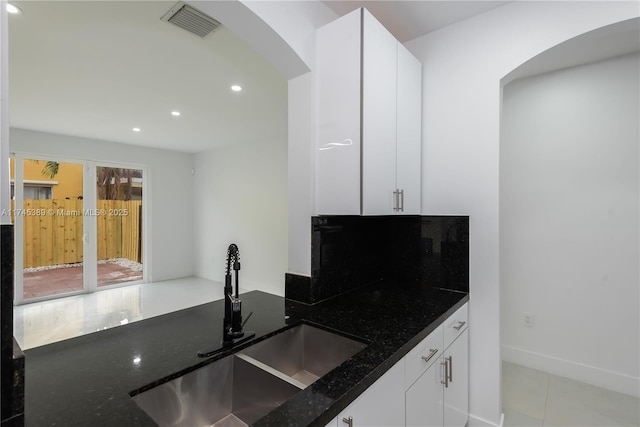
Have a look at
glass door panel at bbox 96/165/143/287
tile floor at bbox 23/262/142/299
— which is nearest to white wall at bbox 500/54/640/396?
glass door panel at bbox 96/165/143/287

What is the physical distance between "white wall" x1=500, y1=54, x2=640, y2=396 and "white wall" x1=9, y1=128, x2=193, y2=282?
619 centimetres

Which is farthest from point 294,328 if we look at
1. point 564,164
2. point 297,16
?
point 564,164

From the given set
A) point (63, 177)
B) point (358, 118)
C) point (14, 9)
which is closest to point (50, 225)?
point (63, 177)

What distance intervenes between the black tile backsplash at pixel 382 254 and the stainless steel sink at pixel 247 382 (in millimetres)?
348

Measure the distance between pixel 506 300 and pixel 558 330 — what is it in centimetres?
44

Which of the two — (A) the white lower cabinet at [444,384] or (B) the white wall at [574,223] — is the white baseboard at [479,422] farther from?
(B) the white wall at [574,223]

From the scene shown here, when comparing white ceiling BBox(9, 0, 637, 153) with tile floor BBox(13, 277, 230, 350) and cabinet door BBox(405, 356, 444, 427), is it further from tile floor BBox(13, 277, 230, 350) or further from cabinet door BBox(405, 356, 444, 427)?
tile floor BBox(13, 277, 230, 350)

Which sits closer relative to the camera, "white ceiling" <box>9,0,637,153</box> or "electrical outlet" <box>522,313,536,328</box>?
"white ceiling" <box>9,0,637,153</box>

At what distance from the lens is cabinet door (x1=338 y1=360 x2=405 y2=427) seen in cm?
93

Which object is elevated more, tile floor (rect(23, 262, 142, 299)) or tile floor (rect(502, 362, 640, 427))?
tile floor (rect(23, 262, 142, 299))

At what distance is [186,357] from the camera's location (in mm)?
1090

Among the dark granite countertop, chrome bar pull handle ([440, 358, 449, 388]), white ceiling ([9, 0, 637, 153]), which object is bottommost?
chrome bar pull handle ([440, 358, 449, 388])

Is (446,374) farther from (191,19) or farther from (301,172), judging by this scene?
(191,19)

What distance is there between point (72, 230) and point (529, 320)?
22.3 ft
